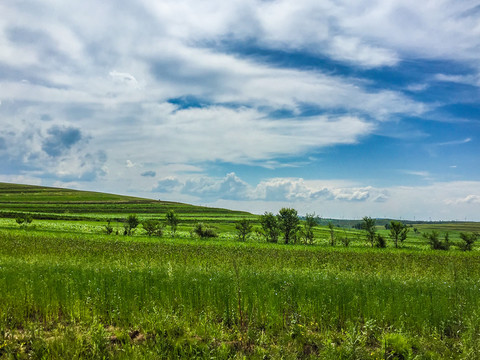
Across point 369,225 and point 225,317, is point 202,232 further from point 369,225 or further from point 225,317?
point 225,317

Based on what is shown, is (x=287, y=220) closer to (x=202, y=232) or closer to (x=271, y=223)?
(x=271, y=223)

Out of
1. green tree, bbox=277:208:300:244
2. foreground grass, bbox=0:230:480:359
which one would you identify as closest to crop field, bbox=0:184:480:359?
foreground grass, bbox=0:230:480:359

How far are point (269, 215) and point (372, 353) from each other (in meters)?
44.9

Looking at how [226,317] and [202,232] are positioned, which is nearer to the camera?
[226,317]

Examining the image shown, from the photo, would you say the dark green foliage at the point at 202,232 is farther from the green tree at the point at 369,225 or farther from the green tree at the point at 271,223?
the green tree at the point at 369,225

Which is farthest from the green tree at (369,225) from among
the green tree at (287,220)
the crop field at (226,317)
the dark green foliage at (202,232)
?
the crop field at (226,317)

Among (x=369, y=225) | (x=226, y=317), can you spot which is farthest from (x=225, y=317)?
(x=369, y=225)

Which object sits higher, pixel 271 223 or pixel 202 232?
pixel 271 223

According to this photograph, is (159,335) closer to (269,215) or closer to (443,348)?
(443,348)

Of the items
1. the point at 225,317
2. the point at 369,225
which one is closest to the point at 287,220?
the point at 369,225

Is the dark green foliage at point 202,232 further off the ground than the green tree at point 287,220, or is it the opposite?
the green tree at point 287,220

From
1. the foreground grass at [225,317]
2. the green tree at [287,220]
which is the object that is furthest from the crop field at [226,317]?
the green tree at [287,220]

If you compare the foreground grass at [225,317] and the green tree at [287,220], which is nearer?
the foreground grass at [225,317]

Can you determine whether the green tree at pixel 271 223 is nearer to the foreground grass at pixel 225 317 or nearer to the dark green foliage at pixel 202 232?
the dark green foliage at pixel 202 232
